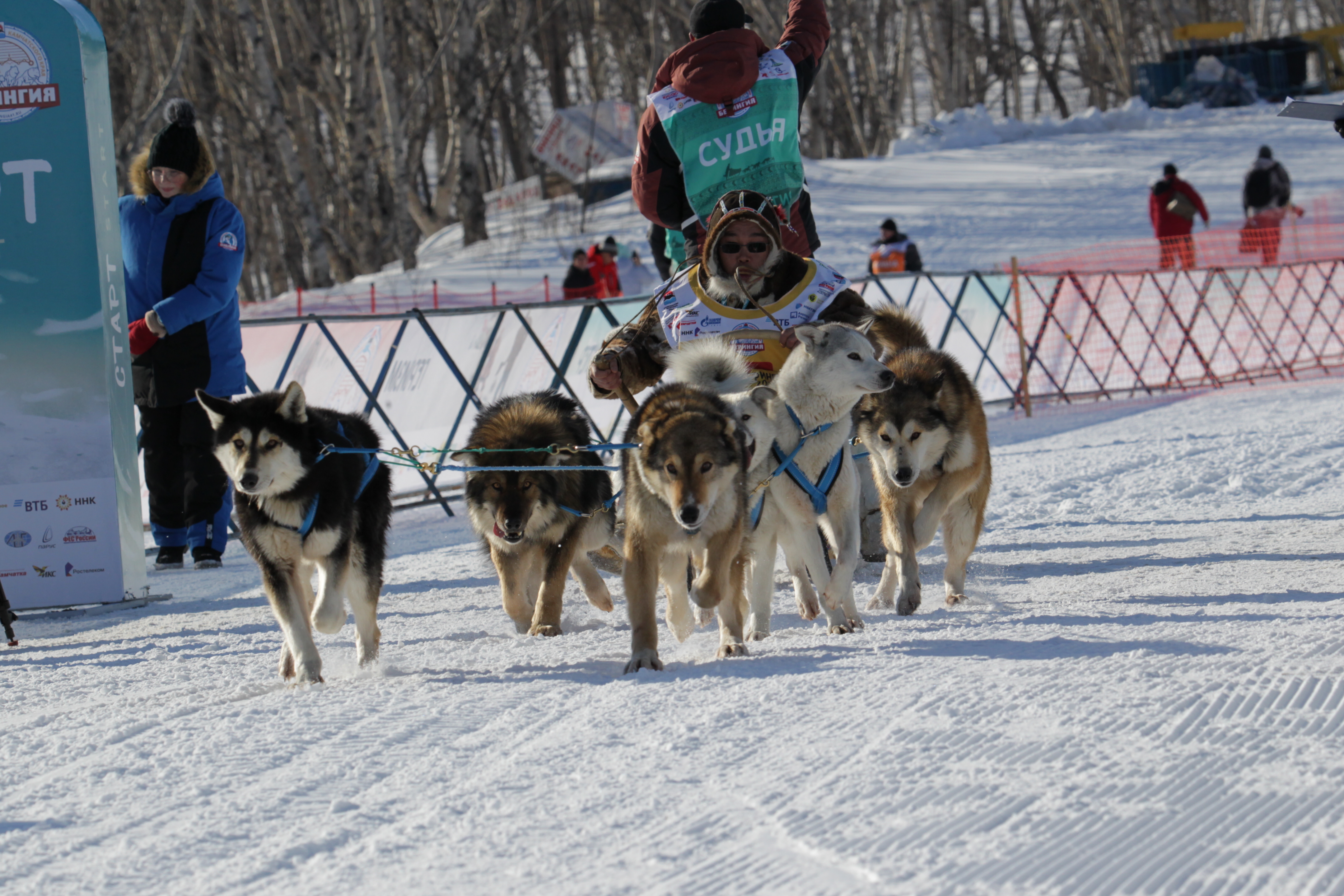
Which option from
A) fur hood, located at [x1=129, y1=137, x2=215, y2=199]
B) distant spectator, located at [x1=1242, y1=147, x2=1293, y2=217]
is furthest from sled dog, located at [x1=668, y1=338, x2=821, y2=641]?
distant spectator, located at [x1=1242, y1=147, x2=1293, y2=217]

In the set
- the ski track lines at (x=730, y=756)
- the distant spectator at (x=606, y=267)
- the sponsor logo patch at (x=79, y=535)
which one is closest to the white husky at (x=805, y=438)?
the ski track lines at (x=730, y=756)

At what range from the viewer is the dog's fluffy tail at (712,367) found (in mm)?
4164

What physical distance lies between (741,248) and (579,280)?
12108mm

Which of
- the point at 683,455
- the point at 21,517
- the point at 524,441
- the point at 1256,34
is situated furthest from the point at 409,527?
the point at 1256,34

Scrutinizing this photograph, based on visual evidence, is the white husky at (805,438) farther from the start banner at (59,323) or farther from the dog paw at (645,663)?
the start banner at (59,323)

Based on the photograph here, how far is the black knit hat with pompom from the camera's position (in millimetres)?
5738

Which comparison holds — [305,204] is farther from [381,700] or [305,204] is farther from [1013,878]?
[1013,878]

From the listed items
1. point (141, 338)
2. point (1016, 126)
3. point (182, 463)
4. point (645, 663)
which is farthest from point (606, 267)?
point (1016, 126)

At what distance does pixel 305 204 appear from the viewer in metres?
20.3

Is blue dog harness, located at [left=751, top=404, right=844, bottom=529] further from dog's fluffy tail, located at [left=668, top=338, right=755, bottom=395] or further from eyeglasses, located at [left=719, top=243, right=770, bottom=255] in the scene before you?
eyeglasses, located at [left=719, top=243, right=770, bottom=255]

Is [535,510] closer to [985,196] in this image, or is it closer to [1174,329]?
[1174,329]

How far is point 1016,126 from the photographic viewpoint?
2889 cm

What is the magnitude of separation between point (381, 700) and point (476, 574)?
2.59 m

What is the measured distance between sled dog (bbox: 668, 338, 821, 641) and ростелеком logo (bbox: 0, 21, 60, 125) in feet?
9.58
